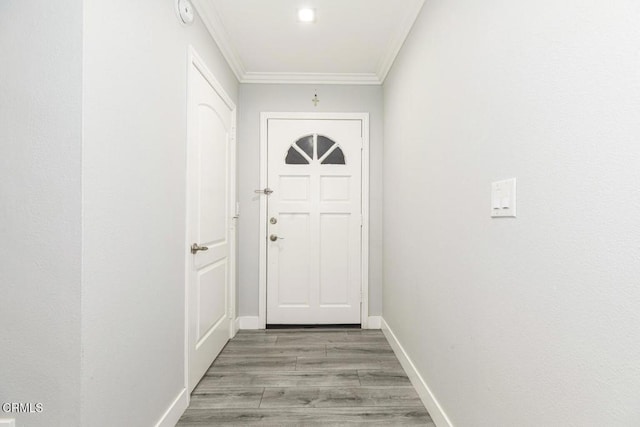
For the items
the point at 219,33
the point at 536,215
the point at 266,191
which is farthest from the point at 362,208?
the point at 536,215

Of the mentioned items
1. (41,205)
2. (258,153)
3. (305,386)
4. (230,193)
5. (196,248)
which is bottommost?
(305,386)

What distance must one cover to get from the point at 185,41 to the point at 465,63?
150 centimetres

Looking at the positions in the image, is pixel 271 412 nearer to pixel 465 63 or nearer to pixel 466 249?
pixel 466 249

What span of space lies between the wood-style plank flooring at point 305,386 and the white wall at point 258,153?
0.53 metres

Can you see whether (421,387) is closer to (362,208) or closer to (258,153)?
(362,208)

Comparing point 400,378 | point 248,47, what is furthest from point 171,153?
point 400,378

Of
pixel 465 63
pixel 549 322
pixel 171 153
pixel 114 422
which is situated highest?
pixel 465 63

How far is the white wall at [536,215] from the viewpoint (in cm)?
74

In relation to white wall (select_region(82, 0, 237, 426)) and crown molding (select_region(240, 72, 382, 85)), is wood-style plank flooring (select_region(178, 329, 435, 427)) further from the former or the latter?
crown molding (select_region(240, 72, 382, 85))

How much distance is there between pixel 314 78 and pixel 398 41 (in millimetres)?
954

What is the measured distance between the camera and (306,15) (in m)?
2.30

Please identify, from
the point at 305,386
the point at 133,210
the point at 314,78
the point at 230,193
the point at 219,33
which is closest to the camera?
the point at 133,210

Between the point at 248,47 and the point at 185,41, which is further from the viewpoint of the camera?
the point at 248,47

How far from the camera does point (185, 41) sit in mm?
1955
